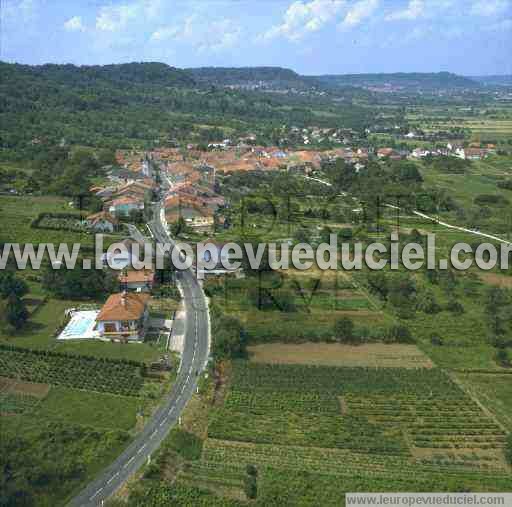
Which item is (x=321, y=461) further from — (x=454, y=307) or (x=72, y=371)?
(x=454, y=307)

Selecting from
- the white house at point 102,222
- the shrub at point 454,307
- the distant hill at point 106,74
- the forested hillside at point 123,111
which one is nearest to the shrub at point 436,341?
the shrub at point 454,307

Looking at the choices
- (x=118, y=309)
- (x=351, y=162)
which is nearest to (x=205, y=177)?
(x=351, y=162)

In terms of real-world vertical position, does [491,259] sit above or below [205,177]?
below

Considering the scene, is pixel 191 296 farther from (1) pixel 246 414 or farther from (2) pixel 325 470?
(2) pixel 325 470

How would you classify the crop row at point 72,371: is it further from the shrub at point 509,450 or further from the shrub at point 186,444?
the shrub at point 509,450

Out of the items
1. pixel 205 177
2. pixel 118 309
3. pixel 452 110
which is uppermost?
pixel 452 110

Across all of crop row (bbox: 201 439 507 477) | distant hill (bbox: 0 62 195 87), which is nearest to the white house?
crop row (bbox: 201 439 507 477)
